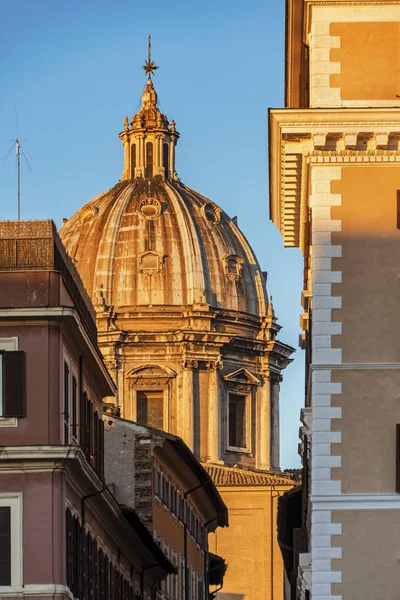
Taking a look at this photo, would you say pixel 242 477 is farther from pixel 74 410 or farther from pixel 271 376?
pixel 74 410

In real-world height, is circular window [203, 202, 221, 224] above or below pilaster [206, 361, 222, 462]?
above

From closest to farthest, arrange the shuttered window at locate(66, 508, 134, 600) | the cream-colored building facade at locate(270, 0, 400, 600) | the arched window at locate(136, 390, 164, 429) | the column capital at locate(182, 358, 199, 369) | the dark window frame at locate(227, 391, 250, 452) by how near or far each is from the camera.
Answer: the cream-colored building facade at locate(270, 0, 400, 600) < the shuttered window at locate(66, 508, 134, 600) < the arched window at locate(136, 390, 164, 429) < the column capital at locate(182, 358, 199, 369) < the dark window frame at locate(227, 391, 250, 452)

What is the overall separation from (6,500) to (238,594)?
7393 cm

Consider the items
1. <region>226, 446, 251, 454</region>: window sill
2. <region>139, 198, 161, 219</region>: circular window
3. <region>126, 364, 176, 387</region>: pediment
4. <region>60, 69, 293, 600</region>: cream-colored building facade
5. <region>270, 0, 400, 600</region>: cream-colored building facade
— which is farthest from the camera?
<region>139, 198, 161, 219</region>: circular window

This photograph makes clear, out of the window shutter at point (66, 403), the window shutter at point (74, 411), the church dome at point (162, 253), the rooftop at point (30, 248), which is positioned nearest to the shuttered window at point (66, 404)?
the window shutter at point (66, 403)

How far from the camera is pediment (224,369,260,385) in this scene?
120375 mm

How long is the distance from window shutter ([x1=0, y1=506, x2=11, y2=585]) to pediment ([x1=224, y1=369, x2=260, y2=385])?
3139 inches

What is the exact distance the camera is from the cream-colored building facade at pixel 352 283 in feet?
136

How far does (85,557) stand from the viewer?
1766 inches

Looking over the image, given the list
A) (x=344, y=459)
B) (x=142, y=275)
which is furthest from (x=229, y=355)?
(x=344, y=459)

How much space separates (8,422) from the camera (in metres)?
40.8

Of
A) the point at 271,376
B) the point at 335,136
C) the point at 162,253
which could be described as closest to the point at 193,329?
the point at 162,253

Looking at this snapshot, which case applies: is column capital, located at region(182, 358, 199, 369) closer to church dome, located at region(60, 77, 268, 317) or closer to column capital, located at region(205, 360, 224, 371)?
column capital, located at region(205, 360, 224, 371)

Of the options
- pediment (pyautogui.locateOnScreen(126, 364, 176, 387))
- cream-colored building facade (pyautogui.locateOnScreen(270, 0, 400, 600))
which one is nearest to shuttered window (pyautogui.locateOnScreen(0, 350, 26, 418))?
cream-colored building facade (pyautogui.locateOnScreen(270, 0, 400, 600))
